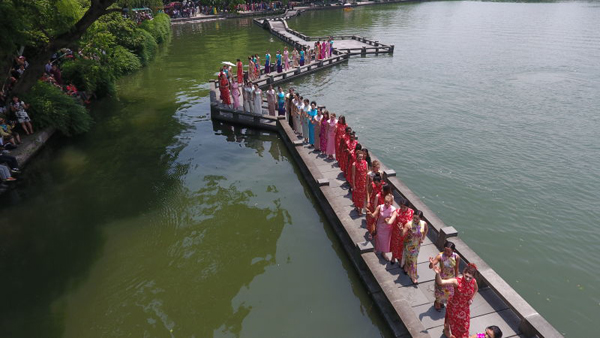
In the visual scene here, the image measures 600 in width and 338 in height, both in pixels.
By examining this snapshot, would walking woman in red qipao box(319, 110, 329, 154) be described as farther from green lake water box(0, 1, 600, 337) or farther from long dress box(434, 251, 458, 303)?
long dress box(434, 251, 458, 303)

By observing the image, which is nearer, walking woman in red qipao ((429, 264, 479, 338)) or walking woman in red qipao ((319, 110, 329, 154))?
walking woman in red qipao ((429, 264, 479, 338))

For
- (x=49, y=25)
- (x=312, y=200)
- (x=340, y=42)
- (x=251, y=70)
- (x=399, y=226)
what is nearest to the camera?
(x=399, y=226)

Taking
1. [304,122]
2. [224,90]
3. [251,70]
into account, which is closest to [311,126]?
[304,122]

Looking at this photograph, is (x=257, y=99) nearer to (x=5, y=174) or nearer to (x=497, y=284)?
(x=5, y=174)

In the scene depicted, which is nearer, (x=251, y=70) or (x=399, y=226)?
(x=399, y=226)

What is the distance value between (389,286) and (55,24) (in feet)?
52.6

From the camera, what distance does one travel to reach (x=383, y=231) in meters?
8.70

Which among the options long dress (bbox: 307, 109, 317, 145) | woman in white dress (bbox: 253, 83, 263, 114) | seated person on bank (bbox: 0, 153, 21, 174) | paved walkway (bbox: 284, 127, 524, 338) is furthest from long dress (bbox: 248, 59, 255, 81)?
paved walkway (bbox: 284, 127, 524, 338)

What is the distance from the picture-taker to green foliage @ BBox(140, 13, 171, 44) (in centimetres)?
3664

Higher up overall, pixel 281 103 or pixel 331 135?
pixel 281 103

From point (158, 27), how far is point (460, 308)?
4094 cm

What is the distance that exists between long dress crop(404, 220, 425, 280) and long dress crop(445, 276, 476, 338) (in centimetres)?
135

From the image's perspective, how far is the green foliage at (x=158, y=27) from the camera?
3664 centimetres

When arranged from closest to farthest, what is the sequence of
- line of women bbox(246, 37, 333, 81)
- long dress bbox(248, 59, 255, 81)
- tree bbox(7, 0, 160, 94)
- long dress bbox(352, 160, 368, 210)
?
long dress bbox(352, 160, 368, 210) → tree bbox(7, 0, 160, 94) → long dress bbox(248, 59, 255, 81) → line of women bbox(246, 37, 333, 81)
